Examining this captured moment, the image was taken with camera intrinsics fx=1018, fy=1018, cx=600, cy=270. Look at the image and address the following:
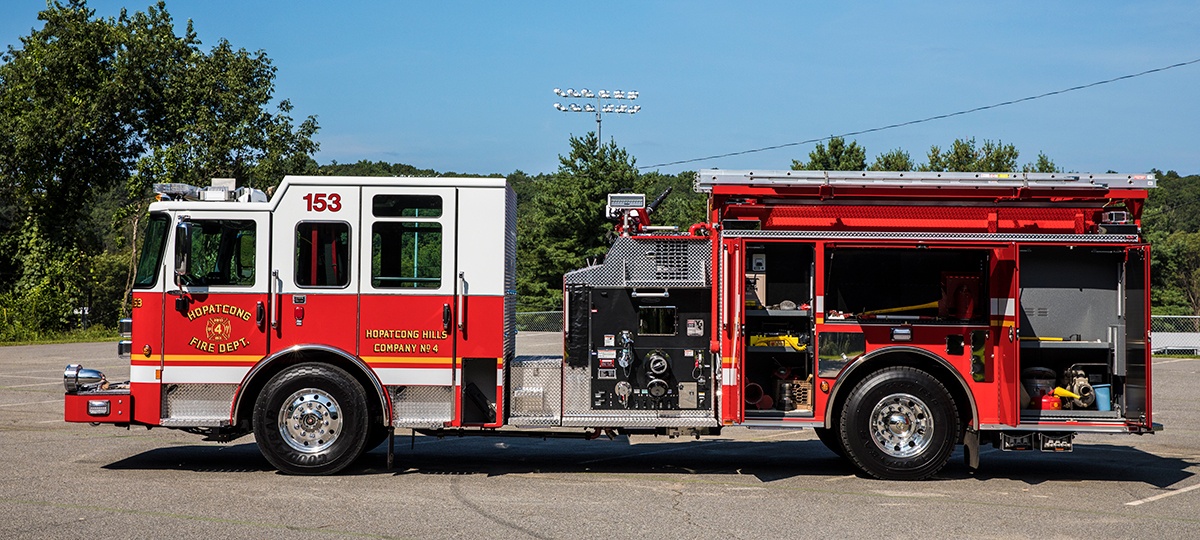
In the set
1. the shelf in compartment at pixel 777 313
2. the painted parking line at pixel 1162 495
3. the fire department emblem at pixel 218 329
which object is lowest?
the painted parking line at pixel 1162 495

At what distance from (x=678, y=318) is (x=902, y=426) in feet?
7.95

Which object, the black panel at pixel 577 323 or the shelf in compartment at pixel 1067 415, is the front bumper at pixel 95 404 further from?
the shelf in compartment at pixel 1067 415

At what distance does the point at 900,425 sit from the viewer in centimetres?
995

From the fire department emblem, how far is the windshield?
0.71 m

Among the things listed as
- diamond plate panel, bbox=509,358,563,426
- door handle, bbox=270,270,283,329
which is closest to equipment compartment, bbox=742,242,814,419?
diamond plate panel, bbox=509,358,563,426

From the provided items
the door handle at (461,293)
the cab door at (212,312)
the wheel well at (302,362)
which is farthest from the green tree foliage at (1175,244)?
the cab door at (212,312)

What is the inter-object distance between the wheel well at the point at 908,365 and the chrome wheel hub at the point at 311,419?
4796mm

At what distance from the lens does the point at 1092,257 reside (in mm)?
10164

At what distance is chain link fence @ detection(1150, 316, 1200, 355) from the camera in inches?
1497

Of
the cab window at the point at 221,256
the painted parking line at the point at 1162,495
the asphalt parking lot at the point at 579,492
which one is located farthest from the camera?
the cab window at the point at 221,256

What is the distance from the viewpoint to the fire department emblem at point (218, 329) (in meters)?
9.89

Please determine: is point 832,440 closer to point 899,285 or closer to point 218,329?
point 899,285

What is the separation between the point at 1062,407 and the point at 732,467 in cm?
336

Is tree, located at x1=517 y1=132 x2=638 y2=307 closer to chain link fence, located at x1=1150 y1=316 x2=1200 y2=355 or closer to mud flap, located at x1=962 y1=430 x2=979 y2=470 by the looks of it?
chain link fence, located at x1=1150 y1=316 x2=1200 y2=355
